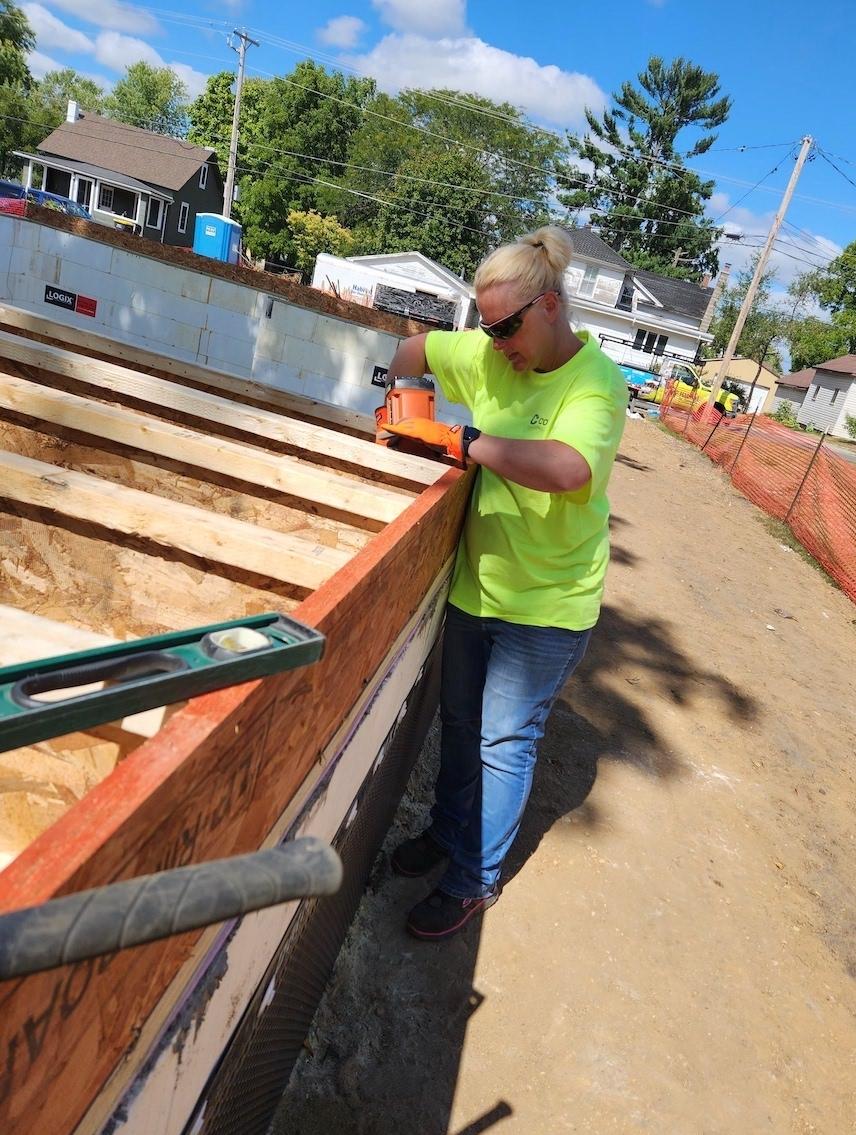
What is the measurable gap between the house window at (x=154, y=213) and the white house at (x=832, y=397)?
40.3m

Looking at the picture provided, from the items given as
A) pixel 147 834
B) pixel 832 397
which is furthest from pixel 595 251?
pixel 147 834

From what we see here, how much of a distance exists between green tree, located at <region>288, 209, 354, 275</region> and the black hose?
1946 inches

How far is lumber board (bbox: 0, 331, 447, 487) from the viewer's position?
114 inches

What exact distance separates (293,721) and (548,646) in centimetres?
145

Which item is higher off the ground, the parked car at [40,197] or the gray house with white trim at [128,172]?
the gray house with white trim at [128,172]

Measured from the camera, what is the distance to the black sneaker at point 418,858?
10.3ft

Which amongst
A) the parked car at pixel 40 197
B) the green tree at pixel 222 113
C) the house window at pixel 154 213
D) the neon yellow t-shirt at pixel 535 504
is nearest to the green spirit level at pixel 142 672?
the neon yellow t-shirt at pixel 535 504

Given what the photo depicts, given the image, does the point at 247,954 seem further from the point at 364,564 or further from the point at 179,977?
the point at 364,564

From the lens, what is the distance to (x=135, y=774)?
0.80m

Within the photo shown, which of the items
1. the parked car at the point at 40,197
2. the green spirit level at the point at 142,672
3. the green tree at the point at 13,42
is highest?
the green tree at the point at 13,42

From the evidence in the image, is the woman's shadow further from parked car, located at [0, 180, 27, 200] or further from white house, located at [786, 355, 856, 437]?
white house, located at [786, 355, 856, 437]

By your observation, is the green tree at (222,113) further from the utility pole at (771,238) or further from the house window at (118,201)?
the utility pole at (771,238)

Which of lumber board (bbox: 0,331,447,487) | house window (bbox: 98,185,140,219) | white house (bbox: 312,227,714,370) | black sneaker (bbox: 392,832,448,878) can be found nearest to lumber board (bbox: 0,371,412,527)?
lumber board (bbox: 0,331,447,487)

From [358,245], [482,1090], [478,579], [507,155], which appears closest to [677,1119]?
[482,1090]
